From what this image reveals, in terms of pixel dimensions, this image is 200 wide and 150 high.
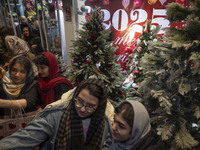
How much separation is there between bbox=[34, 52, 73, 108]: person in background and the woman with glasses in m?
0.68

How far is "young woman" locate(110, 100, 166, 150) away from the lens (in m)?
1.14

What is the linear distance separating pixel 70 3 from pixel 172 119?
4.29 m

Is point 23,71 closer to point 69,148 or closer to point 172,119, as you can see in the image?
point 69,148

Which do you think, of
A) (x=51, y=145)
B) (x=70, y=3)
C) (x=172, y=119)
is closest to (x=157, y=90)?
(x=172, y=119)

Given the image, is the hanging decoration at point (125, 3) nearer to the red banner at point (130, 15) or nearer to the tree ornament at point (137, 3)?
the red banner at point (130, 15)

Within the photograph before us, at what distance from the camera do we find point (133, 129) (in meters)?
1.14

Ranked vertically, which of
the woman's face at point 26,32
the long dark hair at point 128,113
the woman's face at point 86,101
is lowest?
the long dark hair at point 128,113

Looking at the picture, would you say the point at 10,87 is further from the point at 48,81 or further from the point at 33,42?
the point at 33,42

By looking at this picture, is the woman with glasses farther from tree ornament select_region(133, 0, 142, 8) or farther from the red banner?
tree ornament select_region(133, 0, 142, 8)

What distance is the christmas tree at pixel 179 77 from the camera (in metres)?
1.31

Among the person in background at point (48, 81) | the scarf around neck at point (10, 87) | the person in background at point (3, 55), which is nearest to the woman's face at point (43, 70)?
the person in background at point (48, 81)

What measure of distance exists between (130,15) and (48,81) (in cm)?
443

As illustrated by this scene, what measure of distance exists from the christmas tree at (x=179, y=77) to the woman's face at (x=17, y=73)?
1.55 meters

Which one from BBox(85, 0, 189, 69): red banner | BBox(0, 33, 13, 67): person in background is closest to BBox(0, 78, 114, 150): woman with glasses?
BBox(0, 33, 13, 67): person in background
